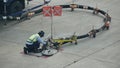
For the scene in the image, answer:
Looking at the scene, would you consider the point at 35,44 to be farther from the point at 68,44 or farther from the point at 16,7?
the point at 16,7

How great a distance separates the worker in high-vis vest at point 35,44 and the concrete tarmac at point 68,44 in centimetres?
45

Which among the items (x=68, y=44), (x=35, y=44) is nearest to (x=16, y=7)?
(x=68, y=44)

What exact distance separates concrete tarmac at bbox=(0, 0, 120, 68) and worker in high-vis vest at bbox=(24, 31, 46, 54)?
17.9 inches

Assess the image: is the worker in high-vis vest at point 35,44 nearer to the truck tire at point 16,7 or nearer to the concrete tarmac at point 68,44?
the concrete tarmac at point 68,44

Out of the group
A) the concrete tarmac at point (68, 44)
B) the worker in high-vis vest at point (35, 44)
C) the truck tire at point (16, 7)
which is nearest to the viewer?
the concrete tarmac at point (68, 44)

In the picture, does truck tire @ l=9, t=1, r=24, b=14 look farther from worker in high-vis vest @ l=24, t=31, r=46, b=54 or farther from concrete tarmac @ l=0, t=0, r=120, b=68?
worker in high-vis vest @ l=24, t=31, r=46, b=54

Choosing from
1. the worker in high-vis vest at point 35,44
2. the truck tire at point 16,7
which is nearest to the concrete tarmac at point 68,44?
the worker in high-vis vest at point 35,44

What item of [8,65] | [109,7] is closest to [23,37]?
[8,65]

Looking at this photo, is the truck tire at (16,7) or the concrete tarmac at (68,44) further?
the truck tire at (16,7)

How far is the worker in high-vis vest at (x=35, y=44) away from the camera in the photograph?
15328mm

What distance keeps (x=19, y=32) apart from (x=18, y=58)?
13.1ft

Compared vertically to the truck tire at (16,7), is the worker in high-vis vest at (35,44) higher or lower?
lower

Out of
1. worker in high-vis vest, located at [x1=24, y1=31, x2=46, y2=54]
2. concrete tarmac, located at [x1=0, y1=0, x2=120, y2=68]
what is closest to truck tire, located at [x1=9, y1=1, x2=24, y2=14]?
concrete tarmac, located at [x1=0, y1=0, x2=120, y2=68]

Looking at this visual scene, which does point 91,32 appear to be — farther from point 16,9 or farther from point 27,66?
point 16,9
